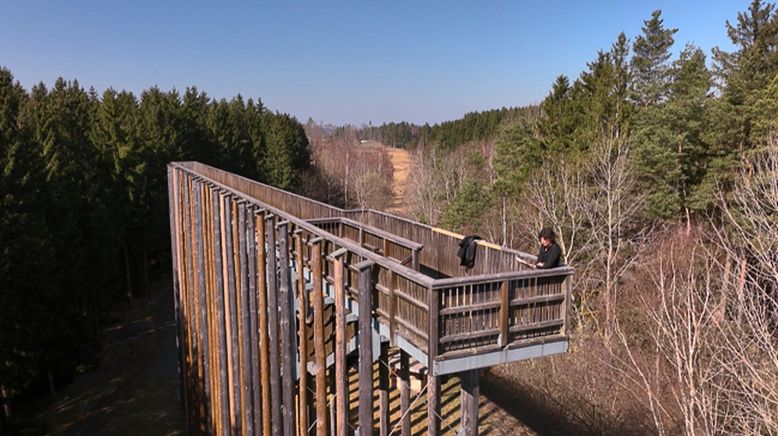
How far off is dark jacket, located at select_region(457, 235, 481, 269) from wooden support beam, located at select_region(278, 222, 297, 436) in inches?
105

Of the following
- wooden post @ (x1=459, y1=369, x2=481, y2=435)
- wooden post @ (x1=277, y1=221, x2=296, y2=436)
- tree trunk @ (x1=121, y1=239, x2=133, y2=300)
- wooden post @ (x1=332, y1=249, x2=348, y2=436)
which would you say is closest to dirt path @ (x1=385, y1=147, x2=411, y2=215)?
tree trunk @ (x1=121, y1=239, x2=133, y2=300)

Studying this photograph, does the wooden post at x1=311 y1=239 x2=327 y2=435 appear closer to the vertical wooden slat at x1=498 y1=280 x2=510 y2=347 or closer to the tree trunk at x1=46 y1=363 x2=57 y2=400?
the vertical wooden slat at x1=498 y1=280 x2=510 y2=347

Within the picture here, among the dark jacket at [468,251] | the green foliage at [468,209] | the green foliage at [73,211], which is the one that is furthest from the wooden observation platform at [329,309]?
the green foliage at [468,209]

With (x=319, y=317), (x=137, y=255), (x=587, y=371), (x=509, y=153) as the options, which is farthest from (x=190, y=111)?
(x=319, y=317)

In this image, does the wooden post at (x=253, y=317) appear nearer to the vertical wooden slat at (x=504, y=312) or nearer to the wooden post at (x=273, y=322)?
the wooden post at (x=273, y=322)

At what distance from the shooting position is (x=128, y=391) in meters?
21.2

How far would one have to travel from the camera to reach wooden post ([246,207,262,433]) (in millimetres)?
9023

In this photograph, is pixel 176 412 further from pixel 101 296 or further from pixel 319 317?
pixel 319 317

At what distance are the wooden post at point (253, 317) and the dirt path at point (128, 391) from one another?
979 cm

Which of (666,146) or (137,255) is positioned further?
(137,255)

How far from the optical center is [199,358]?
47.0 feet

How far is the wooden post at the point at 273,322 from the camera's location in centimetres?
824

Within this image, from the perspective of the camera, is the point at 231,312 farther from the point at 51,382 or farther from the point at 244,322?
the point at 51,382

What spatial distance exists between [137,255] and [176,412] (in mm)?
17065
